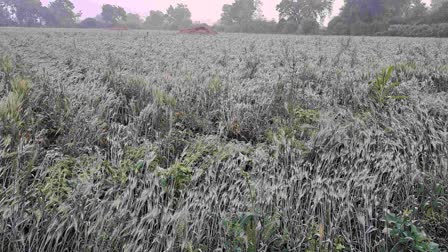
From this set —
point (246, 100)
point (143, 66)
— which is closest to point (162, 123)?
point (246, 100)

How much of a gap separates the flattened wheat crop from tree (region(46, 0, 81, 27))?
65.5 m

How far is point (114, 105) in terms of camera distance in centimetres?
279

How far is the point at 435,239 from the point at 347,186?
1.70 ft

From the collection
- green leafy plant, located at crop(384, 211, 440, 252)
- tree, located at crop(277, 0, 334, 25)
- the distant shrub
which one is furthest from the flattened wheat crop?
tree, located at crop(277, 0, 334, 25)

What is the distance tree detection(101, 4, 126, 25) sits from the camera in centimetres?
6306

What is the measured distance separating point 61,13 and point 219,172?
7279 centimetres

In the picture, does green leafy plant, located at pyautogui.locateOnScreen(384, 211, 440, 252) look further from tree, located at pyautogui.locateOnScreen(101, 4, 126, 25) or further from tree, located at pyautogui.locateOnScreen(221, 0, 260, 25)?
tree, located at pyautogui.locateOnScreen(101, 4, 126, 25)

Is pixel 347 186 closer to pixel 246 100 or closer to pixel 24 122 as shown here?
pixel 246 100

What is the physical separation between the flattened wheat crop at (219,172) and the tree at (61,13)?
65.5m

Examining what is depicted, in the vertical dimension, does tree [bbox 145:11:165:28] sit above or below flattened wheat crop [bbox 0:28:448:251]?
above

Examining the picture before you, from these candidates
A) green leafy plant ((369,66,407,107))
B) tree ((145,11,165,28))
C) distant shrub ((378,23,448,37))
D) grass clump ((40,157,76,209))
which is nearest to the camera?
grass clump ((40,157,76,209))

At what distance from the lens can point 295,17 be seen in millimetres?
46469

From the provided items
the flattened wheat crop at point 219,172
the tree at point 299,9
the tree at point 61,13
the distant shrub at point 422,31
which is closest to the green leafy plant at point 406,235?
the flattened wheat crop at point 219,172

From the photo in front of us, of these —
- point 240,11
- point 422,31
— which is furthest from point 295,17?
point 422,31
